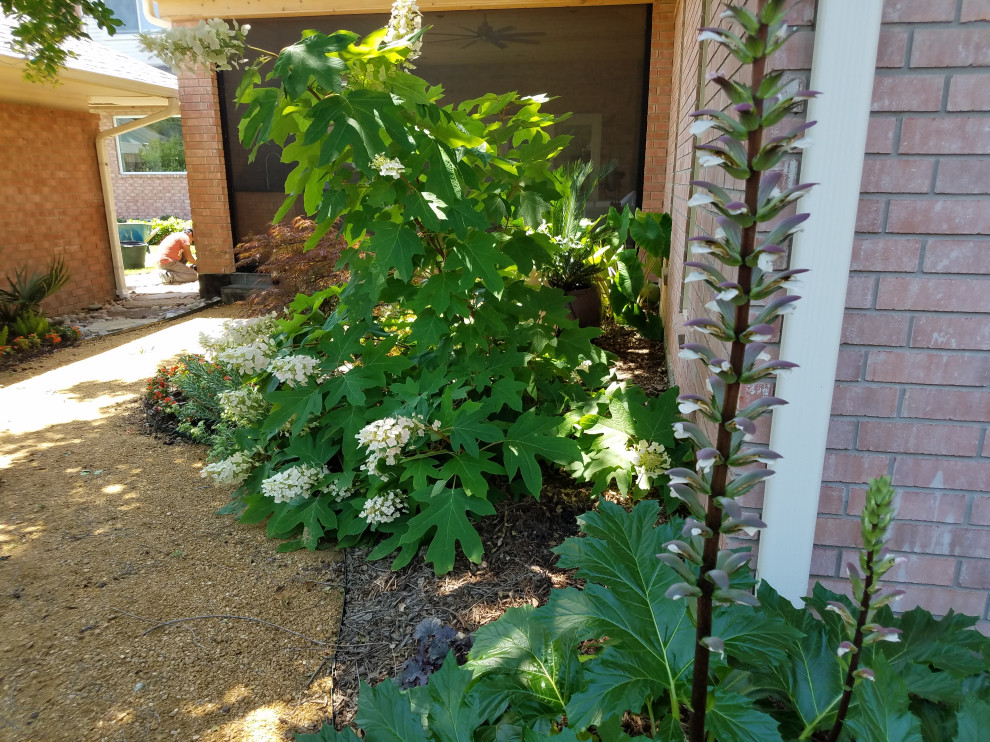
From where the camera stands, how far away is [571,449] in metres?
2.80

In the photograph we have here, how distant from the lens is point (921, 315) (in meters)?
1.89

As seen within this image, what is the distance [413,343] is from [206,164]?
769 cm

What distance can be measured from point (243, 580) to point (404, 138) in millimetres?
2042

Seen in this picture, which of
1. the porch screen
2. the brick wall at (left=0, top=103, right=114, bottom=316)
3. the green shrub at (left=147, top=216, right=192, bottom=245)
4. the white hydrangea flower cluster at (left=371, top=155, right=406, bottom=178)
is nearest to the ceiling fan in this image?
the porch screen

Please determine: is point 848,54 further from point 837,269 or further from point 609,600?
point 609,600

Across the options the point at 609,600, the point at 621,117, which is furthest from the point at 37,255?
the point at 609,600

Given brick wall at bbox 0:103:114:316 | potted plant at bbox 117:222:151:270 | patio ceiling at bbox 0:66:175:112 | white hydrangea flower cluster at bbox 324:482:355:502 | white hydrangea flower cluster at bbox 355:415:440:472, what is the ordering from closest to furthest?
1. white hydrangea flower cluster at bbox 355:415:440:472
2. white hydrangea flower cluster at bbox 324:482:355:502
3. patio ceiling at bbox 0:66:175:112
4. brick wall at bbox 0:103:114:316
5. potted plant at bbox 117:222:151:270

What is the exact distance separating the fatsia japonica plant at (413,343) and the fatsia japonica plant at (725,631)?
3.12 ft

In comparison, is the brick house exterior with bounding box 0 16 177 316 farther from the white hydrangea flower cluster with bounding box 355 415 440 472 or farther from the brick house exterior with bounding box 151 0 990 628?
the brick house exterior with bounding box 151 0 990 628

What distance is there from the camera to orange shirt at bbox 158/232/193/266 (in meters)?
12.8

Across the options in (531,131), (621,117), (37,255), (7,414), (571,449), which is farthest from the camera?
(37,255)

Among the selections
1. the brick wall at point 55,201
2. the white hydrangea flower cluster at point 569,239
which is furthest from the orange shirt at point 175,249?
the white hydrangea flower cluster at point 569,239

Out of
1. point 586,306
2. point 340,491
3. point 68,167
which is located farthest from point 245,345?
point 68,167

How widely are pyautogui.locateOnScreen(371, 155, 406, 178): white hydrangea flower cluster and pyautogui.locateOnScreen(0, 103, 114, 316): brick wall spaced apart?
811cm
